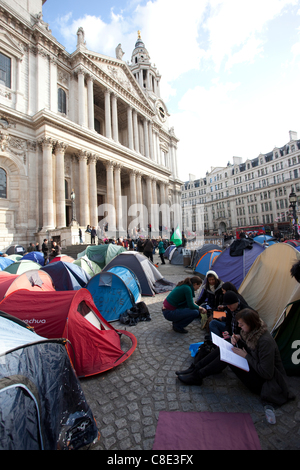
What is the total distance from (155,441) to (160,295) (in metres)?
6.24

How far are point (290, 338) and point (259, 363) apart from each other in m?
1.17

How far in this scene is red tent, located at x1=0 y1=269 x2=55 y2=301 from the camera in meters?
5.53

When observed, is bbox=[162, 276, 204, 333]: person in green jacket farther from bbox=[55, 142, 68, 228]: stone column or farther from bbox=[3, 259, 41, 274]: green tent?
bbox=[55, 142, 68, 228]: stone column

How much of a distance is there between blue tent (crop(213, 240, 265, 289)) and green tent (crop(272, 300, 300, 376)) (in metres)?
3.76

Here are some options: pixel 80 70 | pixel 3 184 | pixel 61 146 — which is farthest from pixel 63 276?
pixel 80 70

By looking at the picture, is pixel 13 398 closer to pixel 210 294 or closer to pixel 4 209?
pixel 210 294

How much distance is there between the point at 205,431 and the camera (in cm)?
237

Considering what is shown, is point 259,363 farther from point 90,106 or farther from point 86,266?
point 90,106

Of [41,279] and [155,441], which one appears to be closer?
[155,441]

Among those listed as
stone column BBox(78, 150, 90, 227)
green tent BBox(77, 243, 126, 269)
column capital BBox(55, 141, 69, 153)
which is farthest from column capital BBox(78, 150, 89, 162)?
green tent BBox(77, 243, 126, 269)

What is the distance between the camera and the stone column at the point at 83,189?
22.3 metres

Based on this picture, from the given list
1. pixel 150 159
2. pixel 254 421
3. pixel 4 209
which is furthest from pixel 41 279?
pixel 150 159
